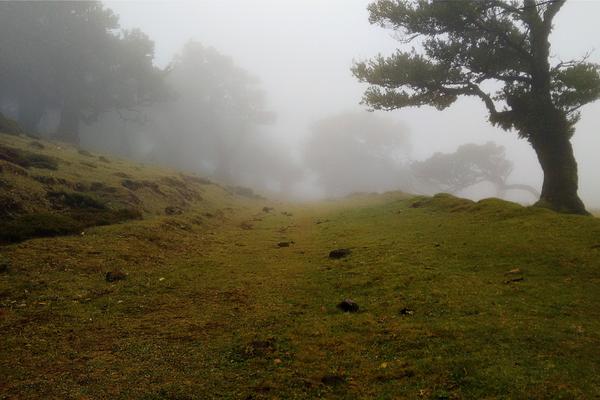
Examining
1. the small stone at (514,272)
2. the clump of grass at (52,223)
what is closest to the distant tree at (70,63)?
the clump of grass at (52,223)

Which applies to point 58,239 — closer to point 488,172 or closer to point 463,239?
point 463,239

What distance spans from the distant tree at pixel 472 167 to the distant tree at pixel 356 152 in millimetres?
14577

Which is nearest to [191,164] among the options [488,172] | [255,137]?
[255,137]

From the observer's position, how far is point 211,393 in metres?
5.96

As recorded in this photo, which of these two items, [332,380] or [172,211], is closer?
[332,380]

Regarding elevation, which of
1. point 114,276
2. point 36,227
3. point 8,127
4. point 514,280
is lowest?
point 114,276

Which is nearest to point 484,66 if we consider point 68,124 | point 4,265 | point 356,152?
point 4,265

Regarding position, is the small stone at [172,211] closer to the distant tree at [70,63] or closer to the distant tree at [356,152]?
the distant tree at [70,63]

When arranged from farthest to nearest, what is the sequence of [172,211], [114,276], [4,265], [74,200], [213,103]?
[213,103] → [172,211] → [74,200] → [114,276] → [4,265]

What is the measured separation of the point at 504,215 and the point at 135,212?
17.5 m

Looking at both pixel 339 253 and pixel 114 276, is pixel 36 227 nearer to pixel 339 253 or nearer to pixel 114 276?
pixel 114 276

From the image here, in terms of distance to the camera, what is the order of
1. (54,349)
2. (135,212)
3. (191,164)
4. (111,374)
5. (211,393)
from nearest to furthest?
(211,393)
(111,374)
(54,349)
(135,212)
(191,164)

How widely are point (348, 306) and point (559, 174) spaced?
57.7 ft

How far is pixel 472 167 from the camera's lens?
294 ft
